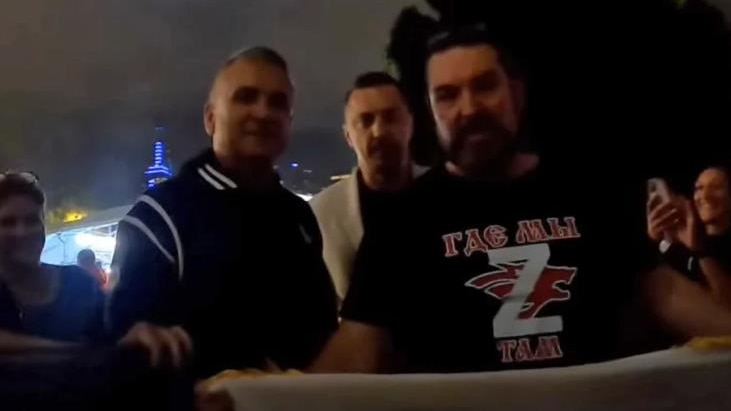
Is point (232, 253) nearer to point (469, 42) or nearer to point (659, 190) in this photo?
point (469, 42)

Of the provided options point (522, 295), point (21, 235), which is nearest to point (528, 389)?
point (522, 295)

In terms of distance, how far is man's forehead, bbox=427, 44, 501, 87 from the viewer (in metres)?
1.02

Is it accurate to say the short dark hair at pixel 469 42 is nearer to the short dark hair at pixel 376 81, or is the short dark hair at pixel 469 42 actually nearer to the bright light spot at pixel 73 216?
the short dark hair at pixel 376 81

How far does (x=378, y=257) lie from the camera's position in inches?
39.6

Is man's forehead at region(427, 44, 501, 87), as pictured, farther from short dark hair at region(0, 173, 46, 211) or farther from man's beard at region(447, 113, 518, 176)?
short dark hair at region(0, 173, 46, 211)

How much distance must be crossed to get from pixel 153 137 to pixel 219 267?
157mm

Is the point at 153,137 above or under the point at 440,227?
above

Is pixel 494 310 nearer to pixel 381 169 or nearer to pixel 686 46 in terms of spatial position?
pixel 381 169

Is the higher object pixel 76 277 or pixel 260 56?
pixel 260 56

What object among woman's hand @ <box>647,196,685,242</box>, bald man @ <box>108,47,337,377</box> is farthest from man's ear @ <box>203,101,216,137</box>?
woman's hand @ <box>647,196,685,242</box>

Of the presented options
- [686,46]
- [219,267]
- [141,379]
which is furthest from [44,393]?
[686,46]

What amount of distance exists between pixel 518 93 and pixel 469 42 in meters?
0.08

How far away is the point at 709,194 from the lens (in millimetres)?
1132

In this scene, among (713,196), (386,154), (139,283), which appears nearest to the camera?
(139,283)
